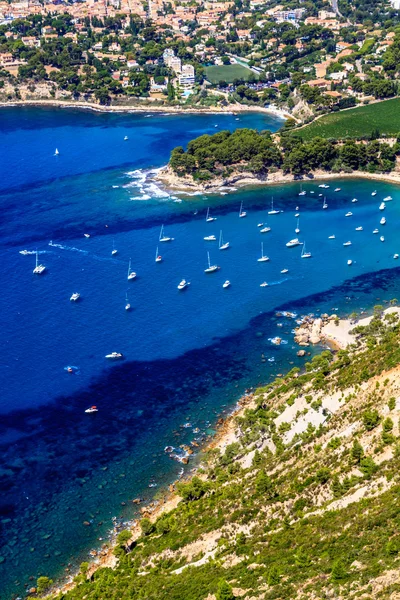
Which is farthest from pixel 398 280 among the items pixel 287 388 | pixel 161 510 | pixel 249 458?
pixel 161 510

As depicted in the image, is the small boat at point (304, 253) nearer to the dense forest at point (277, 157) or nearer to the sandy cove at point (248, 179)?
the sandy cove at point (248, 179)

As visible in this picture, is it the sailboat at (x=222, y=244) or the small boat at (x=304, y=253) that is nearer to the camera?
the small boat at (x=304, y=253)

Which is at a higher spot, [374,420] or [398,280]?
[374,420]

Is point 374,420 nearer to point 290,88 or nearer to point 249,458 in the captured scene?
point 249,458

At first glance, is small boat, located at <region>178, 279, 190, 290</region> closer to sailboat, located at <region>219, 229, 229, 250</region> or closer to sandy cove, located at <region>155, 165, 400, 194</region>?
sailboat, located at <region>219, 229, 229, 250</region>

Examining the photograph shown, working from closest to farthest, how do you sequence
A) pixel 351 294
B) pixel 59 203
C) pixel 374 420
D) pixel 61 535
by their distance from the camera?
pixel 374 420 < pixel 61 535 < pixel 351 294 < pixel 59 203

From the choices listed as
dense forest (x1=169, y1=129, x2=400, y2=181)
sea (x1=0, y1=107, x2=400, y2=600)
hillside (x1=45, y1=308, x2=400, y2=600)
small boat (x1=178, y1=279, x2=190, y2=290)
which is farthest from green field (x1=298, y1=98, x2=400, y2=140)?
hillside (x1=45, y1=308, x2=400, y2=600)

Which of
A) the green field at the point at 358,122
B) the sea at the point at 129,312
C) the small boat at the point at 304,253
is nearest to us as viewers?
the sea at the point at 129,312

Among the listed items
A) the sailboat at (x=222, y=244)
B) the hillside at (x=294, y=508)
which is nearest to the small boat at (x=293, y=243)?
the sailboat at (x=222, y=244)
